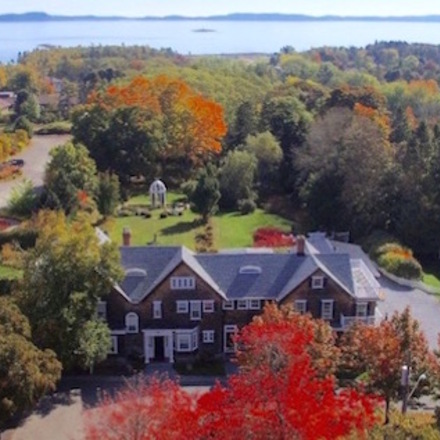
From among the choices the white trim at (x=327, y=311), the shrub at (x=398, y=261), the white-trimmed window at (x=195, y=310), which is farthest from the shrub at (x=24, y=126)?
the white trim at (x=327, y=311)

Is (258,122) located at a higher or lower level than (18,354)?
higher

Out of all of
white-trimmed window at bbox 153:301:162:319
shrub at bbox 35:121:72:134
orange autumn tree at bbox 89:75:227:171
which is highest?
orange autumn tree at bbox 89:75:227:171

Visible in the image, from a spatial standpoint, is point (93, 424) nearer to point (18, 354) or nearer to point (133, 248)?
point (18, 354)

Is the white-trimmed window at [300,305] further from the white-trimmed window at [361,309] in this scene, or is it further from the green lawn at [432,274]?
the green lawn at [432,274]

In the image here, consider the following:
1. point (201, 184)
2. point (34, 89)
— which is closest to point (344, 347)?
point (201, 184)

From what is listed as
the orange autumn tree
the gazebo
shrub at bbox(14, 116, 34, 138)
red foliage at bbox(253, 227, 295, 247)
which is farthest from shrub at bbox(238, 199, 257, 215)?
shrub at bbox(14, 116, 34, 138)

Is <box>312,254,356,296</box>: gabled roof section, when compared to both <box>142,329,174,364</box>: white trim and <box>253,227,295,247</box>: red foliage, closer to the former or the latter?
<box>142,329,174,364</box>: white trim
